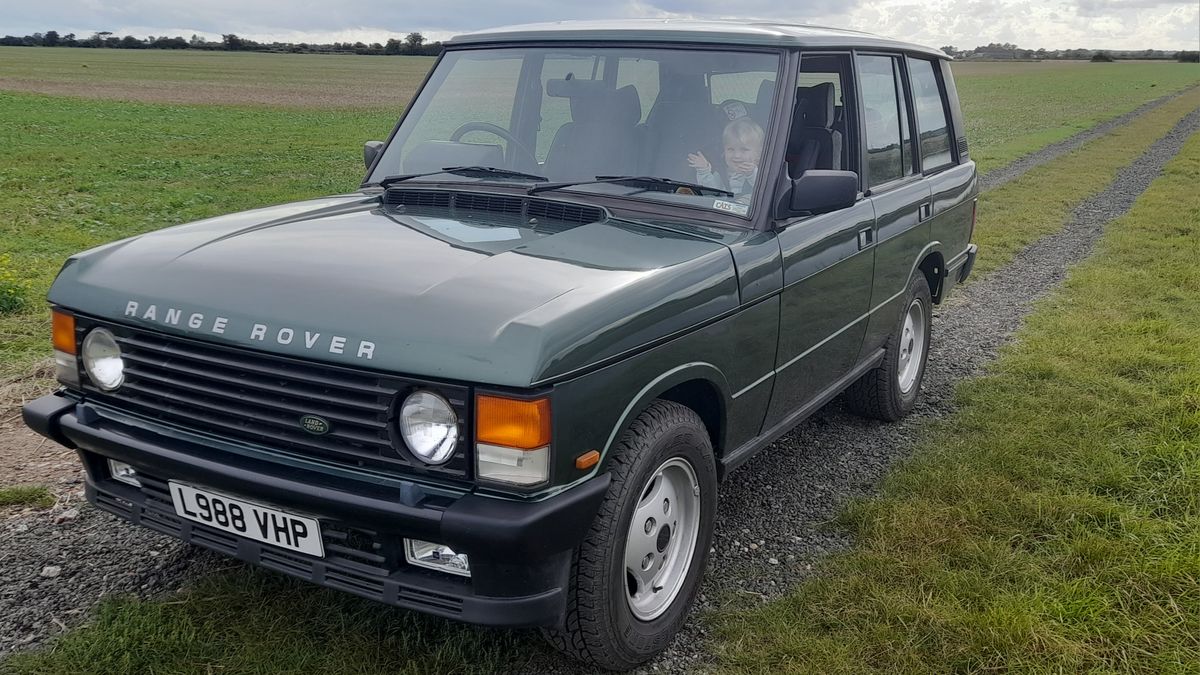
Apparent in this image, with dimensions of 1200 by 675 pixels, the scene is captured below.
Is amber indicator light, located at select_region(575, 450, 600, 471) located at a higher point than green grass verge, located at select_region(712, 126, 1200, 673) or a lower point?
higher

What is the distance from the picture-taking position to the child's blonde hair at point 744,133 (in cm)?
357

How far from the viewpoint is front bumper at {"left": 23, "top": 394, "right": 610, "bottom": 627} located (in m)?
2.36

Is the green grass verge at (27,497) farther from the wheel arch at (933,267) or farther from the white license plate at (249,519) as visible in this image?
the wheel arch at (933,267)

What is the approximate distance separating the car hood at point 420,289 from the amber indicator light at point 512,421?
0.23 feet

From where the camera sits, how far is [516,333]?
2.35 metres

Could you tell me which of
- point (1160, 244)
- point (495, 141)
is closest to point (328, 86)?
point (1160, 244)

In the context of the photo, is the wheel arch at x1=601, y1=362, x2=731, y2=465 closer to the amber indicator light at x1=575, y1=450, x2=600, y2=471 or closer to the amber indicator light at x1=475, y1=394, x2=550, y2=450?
the amber indicator light at x1=575, y1=450, x2=600, y2=471

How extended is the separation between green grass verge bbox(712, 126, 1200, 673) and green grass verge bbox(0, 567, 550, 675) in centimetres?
88

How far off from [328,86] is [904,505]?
4865cm

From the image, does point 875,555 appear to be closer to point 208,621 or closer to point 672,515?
point 672,515

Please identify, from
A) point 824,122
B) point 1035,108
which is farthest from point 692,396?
point 1035,108

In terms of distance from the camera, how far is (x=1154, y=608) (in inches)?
129

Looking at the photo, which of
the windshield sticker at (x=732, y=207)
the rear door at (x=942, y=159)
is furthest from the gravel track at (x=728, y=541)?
the windshield sticker at (x=732, y=207)

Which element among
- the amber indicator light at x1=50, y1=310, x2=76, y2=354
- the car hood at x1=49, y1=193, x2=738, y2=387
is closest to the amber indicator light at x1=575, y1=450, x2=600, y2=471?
the car hood at x1=49, y1=193, x2=738, y2=387
